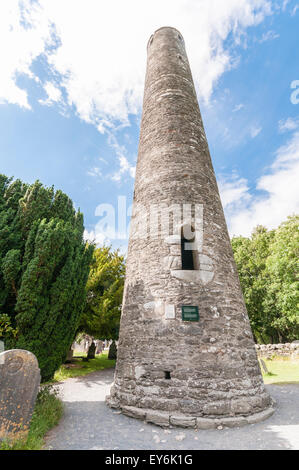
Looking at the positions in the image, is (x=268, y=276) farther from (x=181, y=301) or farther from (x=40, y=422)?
(x=40, y=422)

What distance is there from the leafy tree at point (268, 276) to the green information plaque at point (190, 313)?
12140mm

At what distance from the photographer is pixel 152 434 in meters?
4.50

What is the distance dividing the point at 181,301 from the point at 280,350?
14.3m

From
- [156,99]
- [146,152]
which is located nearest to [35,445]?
[146,152]

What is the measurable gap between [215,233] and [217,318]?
2314mm

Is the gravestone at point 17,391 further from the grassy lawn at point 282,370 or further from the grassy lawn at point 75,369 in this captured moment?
the grassy lawn at point 282,370

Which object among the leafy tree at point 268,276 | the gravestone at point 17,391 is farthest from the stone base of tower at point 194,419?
the leafy tree at point 268,276

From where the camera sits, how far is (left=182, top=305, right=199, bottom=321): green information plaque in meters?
5.71

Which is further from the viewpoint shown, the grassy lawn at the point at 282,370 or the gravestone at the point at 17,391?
the grassy lawn at the point at 282,370

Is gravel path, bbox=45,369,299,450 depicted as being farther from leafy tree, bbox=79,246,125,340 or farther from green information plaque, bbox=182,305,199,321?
leafy tree, bbox=79,246,125,340

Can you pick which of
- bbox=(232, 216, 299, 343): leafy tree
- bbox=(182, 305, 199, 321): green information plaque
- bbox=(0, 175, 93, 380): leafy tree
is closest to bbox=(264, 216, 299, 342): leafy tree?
bbox=(232, 216, 299, 343): leafy tree

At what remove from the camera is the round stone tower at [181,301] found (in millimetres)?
5188

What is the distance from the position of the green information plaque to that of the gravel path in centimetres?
205

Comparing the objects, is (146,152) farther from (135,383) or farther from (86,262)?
(135,383)
